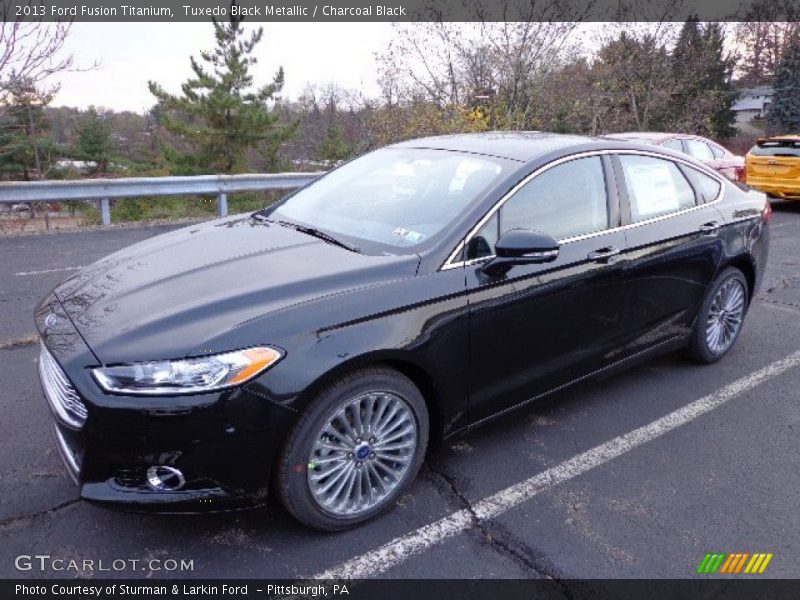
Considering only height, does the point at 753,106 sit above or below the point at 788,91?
above

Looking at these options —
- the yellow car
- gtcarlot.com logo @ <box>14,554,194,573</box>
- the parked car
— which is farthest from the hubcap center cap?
the yellow car

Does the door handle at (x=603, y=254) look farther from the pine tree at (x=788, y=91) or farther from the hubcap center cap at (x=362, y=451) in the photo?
the pine tree at (x=788, y=91)

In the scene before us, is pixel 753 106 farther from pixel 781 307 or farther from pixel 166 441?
pixel 166 441

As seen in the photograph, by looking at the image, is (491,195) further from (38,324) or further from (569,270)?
(38,324)

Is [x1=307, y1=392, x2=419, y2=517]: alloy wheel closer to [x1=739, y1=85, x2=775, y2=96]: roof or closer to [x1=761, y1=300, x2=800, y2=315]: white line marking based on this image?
[x1=761, y1=300, x2=800, y2=315]: white line marking

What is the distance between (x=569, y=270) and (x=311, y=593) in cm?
194

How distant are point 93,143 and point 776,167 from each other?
3824 cm

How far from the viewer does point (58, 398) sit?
7.84 feet

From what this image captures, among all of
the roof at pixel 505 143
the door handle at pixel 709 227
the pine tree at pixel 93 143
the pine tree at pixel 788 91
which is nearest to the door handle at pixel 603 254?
the roof at pixel 505 143

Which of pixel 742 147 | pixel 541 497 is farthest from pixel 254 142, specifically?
pixel 742 147

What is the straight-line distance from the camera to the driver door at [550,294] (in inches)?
113

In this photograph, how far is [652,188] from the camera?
379cm

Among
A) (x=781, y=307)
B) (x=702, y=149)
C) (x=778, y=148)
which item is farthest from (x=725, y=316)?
(x=778, y=148)

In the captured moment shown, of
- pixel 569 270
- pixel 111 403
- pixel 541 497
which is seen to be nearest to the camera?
pixel 111 403
